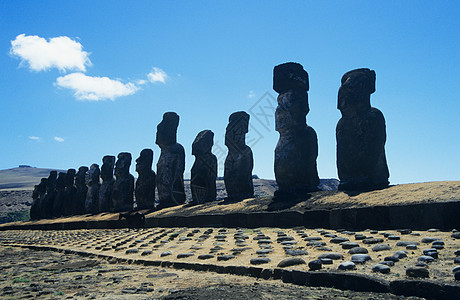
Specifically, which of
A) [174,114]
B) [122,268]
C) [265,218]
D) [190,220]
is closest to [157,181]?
[174,114]

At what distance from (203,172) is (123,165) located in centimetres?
802

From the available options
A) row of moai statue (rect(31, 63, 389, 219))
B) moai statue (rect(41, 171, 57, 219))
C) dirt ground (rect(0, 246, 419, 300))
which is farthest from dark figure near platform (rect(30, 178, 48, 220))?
dirt ground (rect(0, 246, 419, 300))

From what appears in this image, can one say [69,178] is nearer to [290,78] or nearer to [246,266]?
[290,78]

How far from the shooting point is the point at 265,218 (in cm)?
1226

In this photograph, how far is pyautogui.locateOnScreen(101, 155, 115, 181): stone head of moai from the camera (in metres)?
29.1

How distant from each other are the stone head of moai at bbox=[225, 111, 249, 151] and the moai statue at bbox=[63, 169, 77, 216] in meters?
19.9

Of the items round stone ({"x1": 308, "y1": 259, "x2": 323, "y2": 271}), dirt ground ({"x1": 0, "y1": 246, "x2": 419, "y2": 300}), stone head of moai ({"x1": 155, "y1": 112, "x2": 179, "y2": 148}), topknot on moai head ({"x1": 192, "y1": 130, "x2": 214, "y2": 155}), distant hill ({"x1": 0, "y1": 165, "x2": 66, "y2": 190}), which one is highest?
distant hill ({"x1": 0, "y1": 165, "x2": 66, "y2": 190})

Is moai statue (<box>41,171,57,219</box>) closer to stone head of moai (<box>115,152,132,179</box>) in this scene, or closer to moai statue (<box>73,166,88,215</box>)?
moai statue (<box>73,166,88,215</box>)

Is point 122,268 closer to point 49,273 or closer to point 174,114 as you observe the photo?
point 49,273

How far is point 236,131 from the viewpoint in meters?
19.1

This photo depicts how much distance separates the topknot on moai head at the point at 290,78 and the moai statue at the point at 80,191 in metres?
23.0

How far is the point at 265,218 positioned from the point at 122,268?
20.0 feet

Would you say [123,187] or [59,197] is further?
[59,197]

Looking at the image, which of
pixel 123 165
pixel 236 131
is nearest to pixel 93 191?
pixel 123 165
